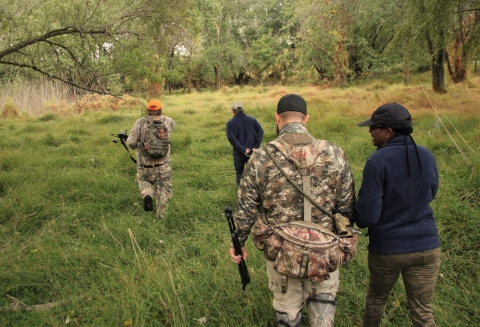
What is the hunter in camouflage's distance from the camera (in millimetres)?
1878

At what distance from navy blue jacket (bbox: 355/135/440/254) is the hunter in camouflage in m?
0.12

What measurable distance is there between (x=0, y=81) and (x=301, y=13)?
1781 cm

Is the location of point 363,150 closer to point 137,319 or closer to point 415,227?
point 415,227

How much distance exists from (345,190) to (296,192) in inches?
12.4

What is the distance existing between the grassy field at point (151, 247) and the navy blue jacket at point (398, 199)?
1.01 metres

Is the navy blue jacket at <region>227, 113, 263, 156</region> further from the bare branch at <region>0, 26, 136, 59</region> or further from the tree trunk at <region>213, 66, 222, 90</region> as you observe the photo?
the tree trunk at <region>213, 66, 222, 90</region>

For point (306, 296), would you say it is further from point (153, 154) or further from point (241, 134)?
point (241, 134)

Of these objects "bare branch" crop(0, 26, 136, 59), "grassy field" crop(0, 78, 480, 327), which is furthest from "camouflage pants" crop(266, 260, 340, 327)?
"bare branch" crop(0, 26, 136, 59)

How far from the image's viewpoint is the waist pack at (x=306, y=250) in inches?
69.9

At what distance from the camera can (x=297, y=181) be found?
187cm

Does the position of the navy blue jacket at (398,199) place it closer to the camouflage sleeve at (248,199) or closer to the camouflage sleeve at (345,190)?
the camouflage sleeve at (345,190)

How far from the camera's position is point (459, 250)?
11.3ft

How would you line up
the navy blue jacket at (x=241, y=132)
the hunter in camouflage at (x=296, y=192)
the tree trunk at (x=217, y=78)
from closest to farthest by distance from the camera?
1. the hunter in camouflage at (x=296, y=192)
2. the navy blue jacket at (x=241, y=132)
3. the tree trunk at (x=217, y=78)

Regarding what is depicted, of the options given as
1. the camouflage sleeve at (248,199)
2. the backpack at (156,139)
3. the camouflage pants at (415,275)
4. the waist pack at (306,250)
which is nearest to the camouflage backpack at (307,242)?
the waist pack at (306,250)
